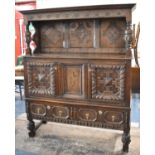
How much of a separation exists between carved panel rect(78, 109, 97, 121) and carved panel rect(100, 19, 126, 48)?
2.91 feet

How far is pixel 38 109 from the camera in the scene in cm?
273

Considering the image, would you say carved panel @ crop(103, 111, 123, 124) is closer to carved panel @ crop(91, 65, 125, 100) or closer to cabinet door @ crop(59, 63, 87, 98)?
carved panel @ crop(91, 65, 125, 100)

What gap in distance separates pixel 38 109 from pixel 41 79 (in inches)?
16.1

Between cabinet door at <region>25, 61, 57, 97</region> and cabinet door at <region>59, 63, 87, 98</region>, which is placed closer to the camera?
cabinet door at <region>59, 63, 87, 98</region>

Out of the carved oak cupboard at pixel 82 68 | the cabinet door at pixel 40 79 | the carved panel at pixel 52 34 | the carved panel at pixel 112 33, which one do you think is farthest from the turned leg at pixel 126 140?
the carved panel at pixel 52 34

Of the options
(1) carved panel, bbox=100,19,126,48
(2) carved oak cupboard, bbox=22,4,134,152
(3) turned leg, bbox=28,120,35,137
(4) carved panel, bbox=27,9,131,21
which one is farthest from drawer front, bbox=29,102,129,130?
(4) carved panel, bbox=27,9,131,21

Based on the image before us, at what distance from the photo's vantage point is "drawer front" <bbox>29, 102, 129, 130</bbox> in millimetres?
2383

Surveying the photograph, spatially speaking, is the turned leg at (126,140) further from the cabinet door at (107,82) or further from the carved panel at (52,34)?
the carved panel at (52,34)

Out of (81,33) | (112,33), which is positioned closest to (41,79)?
(81,33)

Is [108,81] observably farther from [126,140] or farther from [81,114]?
[126,140]

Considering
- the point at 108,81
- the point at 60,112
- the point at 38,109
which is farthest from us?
the point at 38,109

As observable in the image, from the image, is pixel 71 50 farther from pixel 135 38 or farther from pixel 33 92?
pixel 135 38

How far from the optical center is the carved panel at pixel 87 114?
247 cm
